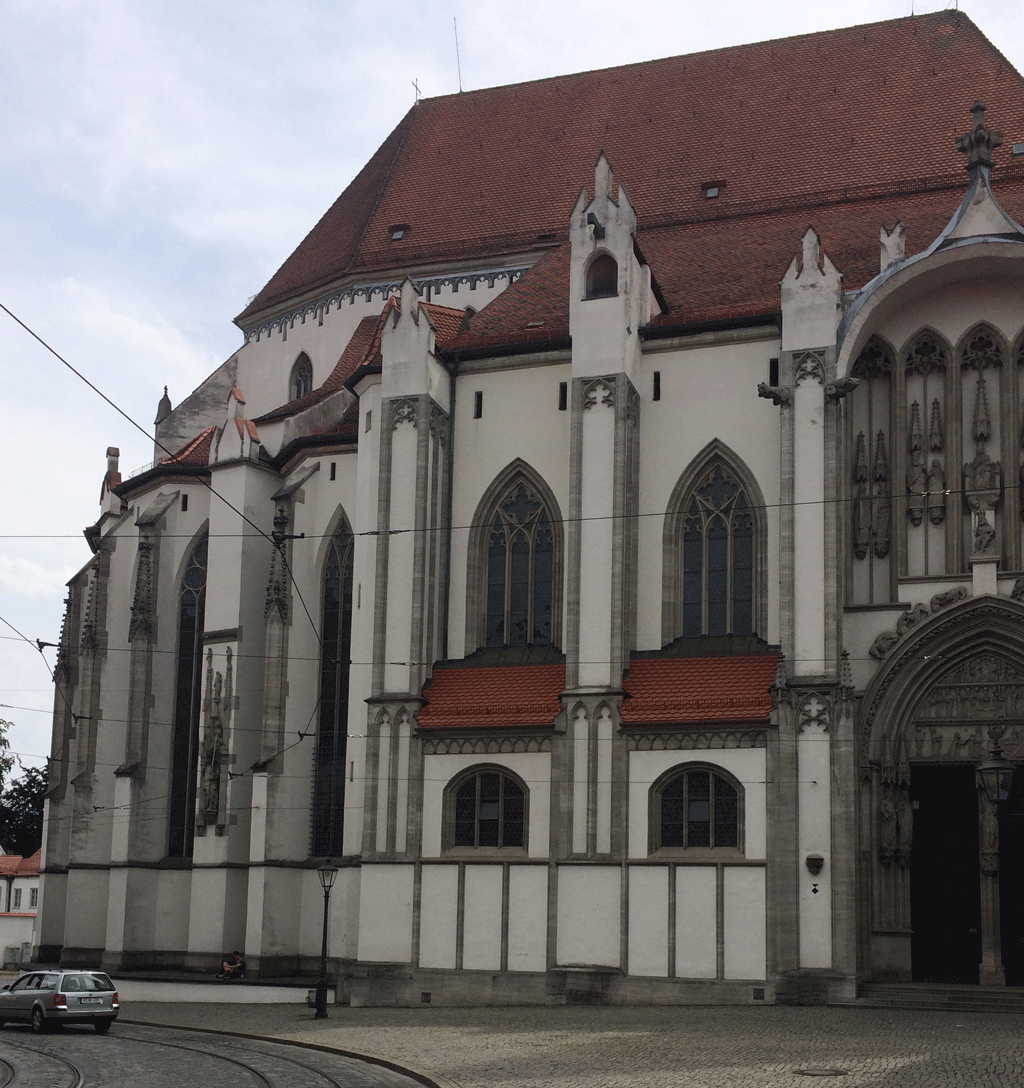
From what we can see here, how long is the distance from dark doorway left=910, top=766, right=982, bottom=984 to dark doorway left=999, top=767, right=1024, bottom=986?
49 centimetres

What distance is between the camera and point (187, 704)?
1591 inches

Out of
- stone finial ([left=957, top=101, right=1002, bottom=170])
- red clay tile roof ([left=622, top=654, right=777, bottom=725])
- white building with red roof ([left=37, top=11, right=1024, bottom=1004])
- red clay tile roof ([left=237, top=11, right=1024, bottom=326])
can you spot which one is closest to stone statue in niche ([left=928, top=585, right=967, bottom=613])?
white building with red roof ([left=37, top=11, right=1024, bottom=1004])

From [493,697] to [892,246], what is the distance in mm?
11838

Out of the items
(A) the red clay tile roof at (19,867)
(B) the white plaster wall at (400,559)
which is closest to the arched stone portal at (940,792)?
(B) the white plaster wall at (400,559)

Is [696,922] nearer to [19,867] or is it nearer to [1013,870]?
[1013,870]

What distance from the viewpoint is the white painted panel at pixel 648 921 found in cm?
2914

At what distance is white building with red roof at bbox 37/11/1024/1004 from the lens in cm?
2938

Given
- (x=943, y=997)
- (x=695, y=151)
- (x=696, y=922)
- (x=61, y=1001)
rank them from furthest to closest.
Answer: (x=695, y=151) < (x=696, y=922) < (x=943, y=997) < (x=61, y=1001)

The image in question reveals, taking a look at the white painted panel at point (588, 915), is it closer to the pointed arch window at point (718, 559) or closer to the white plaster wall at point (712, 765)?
the white plaster wall at point (712, 765)

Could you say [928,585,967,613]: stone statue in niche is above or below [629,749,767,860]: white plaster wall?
above

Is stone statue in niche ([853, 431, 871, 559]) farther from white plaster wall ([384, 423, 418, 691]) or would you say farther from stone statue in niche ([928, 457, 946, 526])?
white plaster wall ([384, 423, 418, 691])

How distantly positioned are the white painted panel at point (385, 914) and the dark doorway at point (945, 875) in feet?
31.1

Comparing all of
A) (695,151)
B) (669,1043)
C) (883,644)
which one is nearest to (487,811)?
(883,644)

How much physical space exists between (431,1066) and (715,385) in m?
16.6
